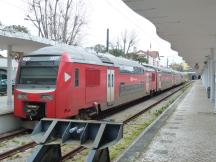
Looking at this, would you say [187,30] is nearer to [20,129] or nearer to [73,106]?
[73,106]

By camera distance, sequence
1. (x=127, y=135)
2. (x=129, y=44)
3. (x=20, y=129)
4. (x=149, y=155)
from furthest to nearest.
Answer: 1. (x=129, y=44)
2. (x=20, y=129)
3. (x=127, y=135)
4. (x=149, y=155)

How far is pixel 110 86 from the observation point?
1772cm

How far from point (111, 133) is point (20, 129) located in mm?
7968

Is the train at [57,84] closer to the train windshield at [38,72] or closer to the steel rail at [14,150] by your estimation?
the train windshield at [38,72]

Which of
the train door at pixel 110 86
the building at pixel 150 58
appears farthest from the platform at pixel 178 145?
the building at pixel 150 58

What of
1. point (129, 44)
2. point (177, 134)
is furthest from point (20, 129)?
point (129, 44)

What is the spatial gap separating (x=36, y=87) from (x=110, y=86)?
519 centimetres

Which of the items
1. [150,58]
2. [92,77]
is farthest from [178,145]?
[150,58]

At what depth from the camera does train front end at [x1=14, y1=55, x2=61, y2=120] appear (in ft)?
41.9

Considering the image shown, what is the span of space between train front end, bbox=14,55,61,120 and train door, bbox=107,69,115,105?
15.2 feet

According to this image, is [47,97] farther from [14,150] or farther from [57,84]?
[14,150]

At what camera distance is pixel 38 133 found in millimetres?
7352

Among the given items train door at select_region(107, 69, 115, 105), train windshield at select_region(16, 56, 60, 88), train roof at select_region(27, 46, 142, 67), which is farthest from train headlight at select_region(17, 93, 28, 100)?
train door at select_region(107, 69, 115, 105)

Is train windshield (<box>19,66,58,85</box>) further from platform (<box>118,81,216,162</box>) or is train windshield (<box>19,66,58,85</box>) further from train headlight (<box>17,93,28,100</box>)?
platform (<box>118,81,216,162</box>)
